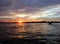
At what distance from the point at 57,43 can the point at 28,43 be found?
556cm

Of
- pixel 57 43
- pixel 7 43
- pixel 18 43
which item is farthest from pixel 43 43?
pixel 7 43

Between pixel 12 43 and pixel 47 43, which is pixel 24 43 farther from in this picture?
pixel 47 43

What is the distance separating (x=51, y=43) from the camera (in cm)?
2928

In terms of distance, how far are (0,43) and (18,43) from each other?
3.38 meters

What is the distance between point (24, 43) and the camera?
29406 mm

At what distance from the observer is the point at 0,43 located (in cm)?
2877

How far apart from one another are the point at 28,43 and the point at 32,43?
0.78 metres

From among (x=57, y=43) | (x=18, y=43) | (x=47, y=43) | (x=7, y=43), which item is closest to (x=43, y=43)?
(x=47, y=43)

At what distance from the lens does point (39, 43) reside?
29359mm

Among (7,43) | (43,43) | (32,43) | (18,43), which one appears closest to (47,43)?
(43,43)

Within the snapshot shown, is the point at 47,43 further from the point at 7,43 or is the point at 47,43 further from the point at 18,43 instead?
the point at 7,43

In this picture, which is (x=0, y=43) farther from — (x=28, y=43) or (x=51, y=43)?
(x=51, y=43)

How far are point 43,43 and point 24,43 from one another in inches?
143

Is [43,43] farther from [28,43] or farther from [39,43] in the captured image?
[28,43]
